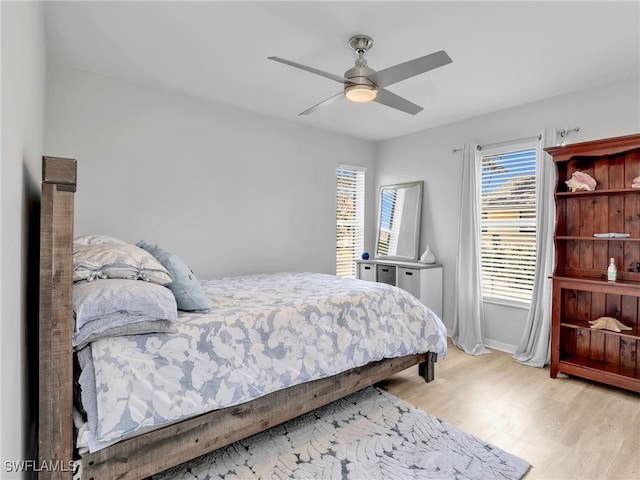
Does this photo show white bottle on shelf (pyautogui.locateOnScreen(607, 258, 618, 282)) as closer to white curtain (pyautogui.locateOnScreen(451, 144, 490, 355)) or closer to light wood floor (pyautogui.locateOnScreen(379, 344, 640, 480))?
light wood floor (pyautogui.locateOnScreen(379, 344, 640, 480))

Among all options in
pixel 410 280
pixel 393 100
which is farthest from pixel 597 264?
pixel 393 100

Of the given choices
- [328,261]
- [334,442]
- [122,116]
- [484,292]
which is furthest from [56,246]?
[484,292]

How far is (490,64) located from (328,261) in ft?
9.28

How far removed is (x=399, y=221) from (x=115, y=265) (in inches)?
147

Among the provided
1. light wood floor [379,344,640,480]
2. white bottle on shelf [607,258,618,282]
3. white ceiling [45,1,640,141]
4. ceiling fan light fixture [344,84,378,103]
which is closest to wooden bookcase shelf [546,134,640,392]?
white bottle on shelf [607,258,618,282]

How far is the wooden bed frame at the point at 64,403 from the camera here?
132 cm

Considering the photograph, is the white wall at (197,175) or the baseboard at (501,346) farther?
the baseboard at (501,346)

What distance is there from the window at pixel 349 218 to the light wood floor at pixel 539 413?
196cm

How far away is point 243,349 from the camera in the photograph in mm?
1888

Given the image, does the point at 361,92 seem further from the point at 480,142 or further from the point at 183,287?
the point at 480,142

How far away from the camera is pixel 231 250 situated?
12.0 ft

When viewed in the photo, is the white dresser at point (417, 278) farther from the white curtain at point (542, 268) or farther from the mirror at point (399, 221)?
the white curtain at point (542, 268)

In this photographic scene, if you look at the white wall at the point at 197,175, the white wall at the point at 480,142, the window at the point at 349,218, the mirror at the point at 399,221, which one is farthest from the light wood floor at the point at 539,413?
the white wall at the point at 197,175

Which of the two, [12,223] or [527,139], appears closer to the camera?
[12,223]
